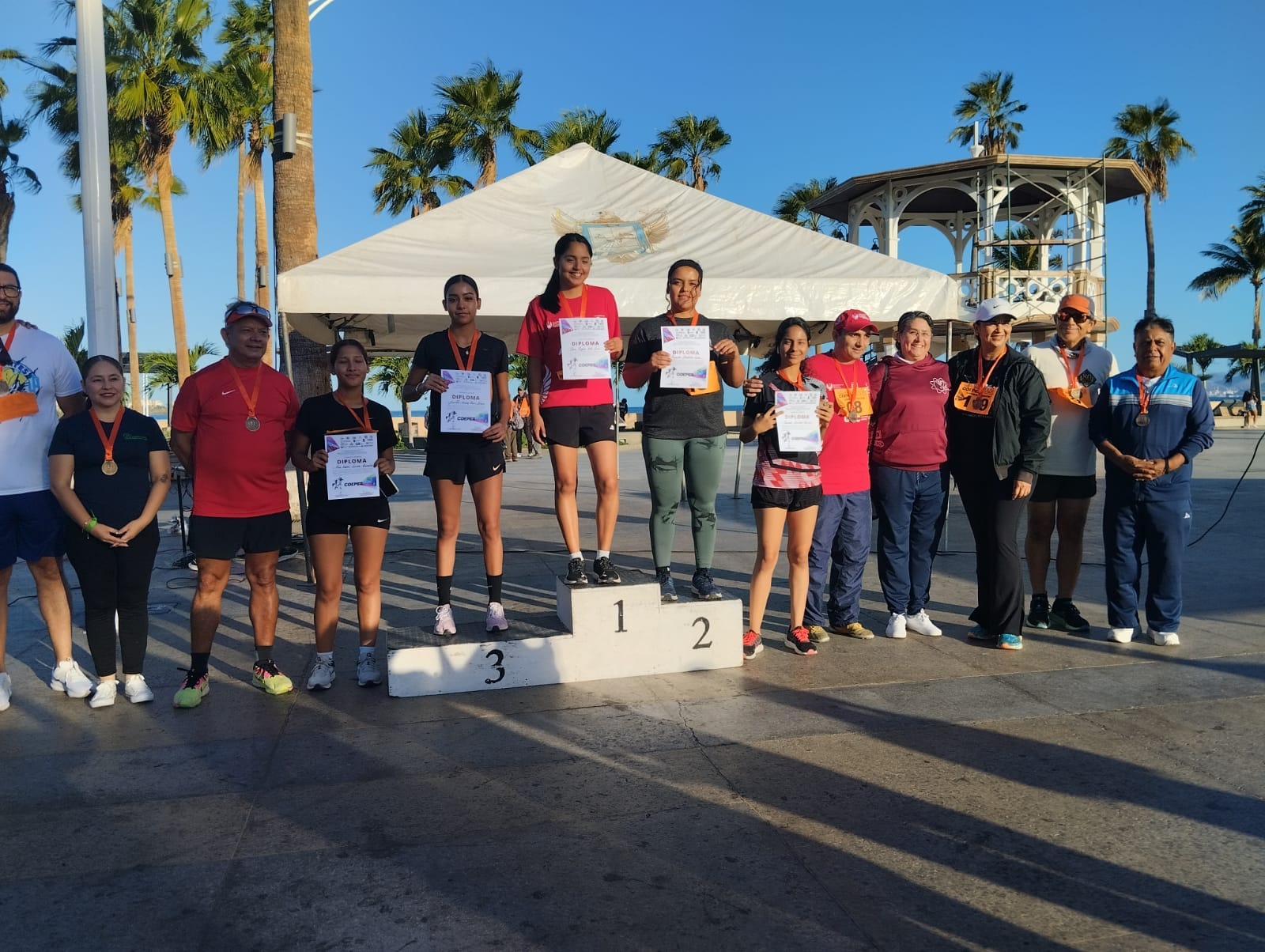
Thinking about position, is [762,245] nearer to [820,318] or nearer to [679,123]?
[820,318]

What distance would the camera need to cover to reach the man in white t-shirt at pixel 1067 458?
5707 millimetres

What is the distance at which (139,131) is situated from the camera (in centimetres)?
2880

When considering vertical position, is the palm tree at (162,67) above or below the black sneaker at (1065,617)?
above

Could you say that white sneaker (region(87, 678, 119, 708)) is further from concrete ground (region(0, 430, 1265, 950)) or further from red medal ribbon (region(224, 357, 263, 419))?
red medal ribbon (region(224, 357, 263, 419))

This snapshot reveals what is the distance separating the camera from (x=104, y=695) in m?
4.56

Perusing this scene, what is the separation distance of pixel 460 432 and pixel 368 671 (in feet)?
4.47

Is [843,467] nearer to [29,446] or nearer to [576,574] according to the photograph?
[576,574]

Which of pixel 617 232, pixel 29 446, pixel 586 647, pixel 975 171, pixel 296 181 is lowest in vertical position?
pixel 586 647

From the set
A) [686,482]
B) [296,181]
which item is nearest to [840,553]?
[686,482]

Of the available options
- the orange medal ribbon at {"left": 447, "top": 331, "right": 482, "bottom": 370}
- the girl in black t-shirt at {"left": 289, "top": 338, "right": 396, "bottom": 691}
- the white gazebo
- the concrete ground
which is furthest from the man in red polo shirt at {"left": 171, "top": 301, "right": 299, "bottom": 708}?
the white gazebo

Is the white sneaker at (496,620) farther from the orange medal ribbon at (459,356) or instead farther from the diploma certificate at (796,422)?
the diploma certificate at (796,422)

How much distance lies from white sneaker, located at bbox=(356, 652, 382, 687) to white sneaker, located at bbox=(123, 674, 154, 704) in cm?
105

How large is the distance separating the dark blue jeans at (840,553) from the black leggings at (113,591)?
144 inches

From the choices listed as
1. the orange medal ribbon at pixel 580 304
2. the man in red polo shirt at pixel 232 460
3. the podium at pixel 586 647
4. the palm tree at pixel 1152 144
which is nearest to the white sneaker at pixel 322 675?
the podium at pixel 586 647
